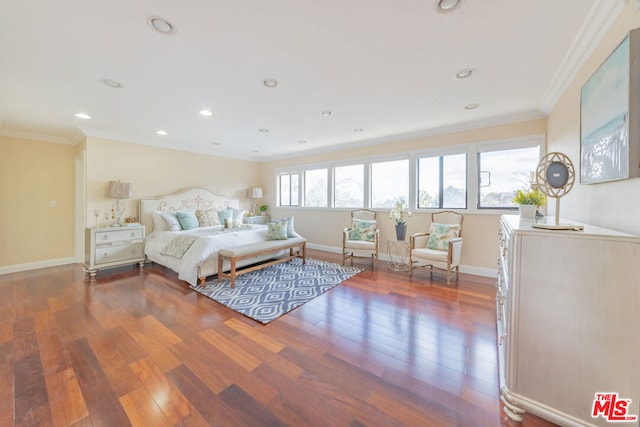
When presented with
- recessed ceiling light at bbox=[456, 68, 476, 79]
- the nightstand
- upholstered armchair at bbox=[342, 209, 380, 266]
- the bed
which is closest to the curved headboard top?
the bed

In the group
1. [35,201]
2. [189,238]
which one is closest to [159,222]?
[189,238]

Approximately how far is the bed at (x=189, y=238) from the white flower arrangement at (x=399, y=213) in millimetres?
2349

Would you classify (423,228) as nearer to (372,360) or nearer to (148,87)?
(372,360)

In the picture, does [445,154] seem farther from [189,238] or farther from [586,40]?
[189,238]

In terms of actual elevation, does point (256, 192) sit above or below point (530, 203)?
above

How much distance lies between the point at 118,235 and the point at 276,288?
3.13 metres

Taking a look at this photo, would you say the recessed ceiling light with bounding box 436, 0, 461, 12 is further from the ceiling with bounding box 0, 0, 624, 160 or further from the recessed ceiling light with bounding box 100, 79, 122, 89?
the recessed ceiling light with bounding box 100, 79, 122, 89

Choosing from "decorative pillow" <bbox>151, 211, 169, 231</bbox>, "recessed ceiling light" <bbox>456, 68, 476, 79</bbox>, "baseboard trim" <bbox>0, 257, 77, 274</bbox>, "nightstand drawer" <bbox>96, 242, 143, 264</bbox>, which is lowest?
"baseboard trim" <bbox>0, 257, 77, 274</bbox>

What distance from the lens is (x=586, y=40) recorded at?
180 cm

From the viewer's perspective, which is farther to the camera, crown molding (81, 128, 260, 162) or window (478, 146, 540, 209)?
crown molding (81, 128, 260, 162)

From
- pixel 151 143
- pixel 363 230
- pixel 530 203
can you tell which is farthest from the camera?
pixel 151 143

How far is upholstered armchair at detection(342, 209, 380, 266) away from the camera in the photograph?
4.39 metres

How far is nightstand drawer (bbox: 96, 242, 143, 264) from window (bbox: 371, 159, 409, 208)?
4.68m

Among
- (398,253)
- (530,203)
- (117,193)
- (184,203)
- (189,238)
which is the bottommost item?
(398,253)
